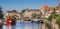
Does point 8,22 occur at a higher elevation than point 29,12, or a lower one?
lower

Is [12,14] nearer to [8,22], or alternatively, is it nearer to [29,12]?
[8,22]

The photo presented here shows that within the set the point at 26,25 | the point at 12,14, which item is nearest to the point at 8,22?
the point at 12,14

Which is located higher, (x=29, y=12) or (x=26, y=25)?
(x=29, y=12)

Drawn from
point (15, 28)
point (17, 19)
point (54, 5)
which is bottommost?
point (15, 28)

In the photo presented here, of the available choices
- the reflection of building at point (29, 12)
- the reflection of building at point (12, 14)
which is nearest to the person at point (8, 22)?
the reflection of building at point (12, 14)

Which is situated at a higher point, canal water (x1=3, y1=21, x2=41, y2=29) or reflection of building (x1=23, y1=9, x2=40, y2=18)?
reflection of building (x1=23, y1=9, x2=40, y2=18)

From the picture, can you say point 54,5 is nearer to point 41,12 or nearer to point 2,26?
point 41,12

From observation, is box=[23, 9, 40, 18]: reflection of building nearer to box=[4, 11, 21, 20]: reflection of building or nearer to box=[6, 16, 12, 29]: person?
box=[4, 11, 21, 20]: reflection of building

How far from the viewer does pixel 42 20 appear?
236 cm

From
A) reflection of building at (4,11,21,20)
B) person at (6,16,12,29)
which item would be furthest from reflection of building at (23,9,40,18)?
person at (6,16,12,29)

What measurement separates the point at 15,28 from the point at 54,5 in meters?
0.81

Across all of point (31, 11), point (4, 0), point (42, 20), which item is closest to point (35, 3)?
point (31, 11)

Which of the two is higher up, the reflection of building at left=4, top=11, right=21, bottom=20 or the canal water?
the reflection of building at left=4, top=11, right=21, bottom=20

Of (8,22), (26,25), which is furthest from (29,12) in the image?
(8,22)
